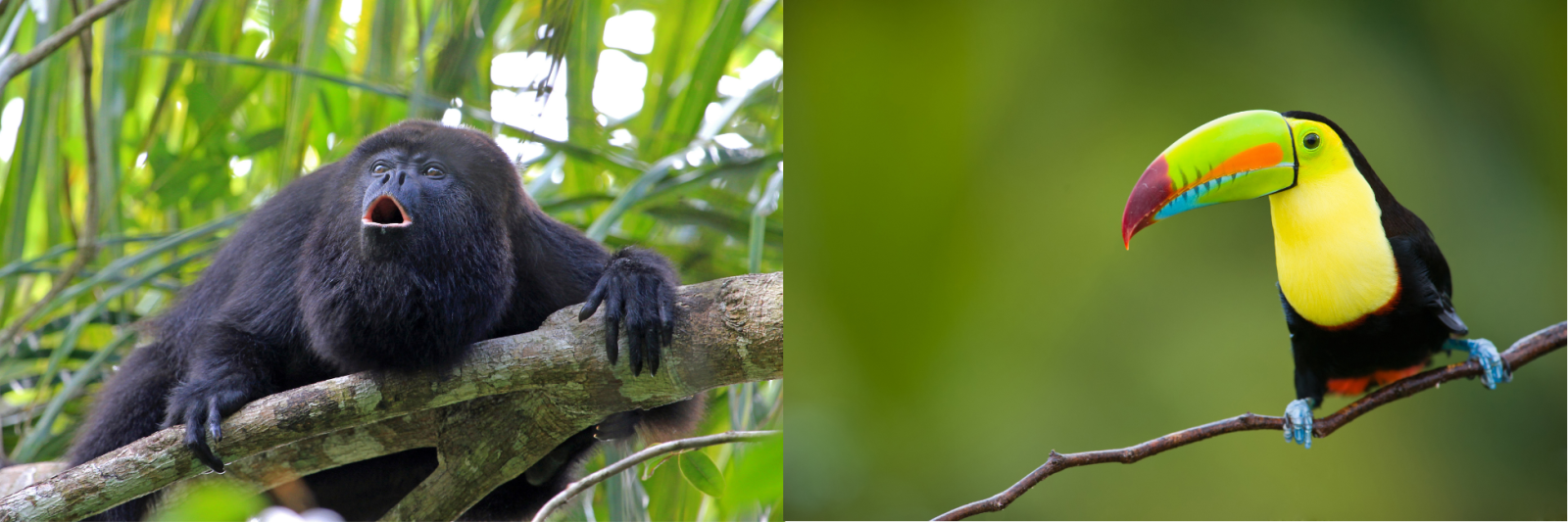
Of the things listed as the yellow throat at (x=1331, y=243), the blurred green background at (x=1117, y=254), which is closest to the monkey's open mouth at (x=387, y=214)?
the blurred green background at (x=1117, y=254)

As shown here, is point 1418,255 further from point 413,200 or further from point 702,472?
point 413,200

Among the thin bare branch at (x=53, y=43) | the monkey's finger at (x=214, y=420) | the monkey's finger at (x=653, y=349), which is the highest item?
the thin bare branch at (x=53, y=43)

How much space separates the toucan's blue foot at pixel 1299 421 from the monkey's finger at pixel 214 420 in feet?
5.79

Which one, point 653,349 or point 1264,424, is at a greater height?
point 653,349

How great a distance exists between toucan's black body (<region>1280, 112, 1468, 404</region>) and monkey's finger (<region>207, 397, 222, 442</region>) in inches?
71.3

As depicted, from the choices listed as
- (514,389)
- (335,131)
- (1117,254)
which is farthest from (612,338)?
(335,131)

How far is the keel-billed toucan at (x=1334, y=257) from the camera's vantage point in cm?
157

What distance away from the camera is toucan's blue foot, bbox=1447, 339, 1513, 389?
1.55 metres

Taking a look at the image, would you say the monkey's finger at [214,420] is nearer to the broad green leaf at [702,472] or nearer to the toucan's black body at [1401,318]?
the broad green leaf at [702,472]

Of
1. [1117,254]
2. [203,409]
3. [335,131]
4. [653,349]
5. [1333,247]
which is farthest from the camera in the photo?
[335,131]

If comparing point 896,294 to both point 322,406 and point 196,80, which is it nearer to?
point 322,406

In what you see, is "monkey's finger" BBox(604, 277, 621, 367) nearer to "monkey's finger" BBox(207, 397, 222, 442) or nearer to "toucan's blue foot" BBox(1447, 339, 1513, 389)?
"monkey's finger" BBox(207, 397, 222, 442)

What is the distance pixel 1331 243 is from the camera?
160 centimetres

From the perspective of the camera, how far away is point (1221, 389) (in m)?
1.75
